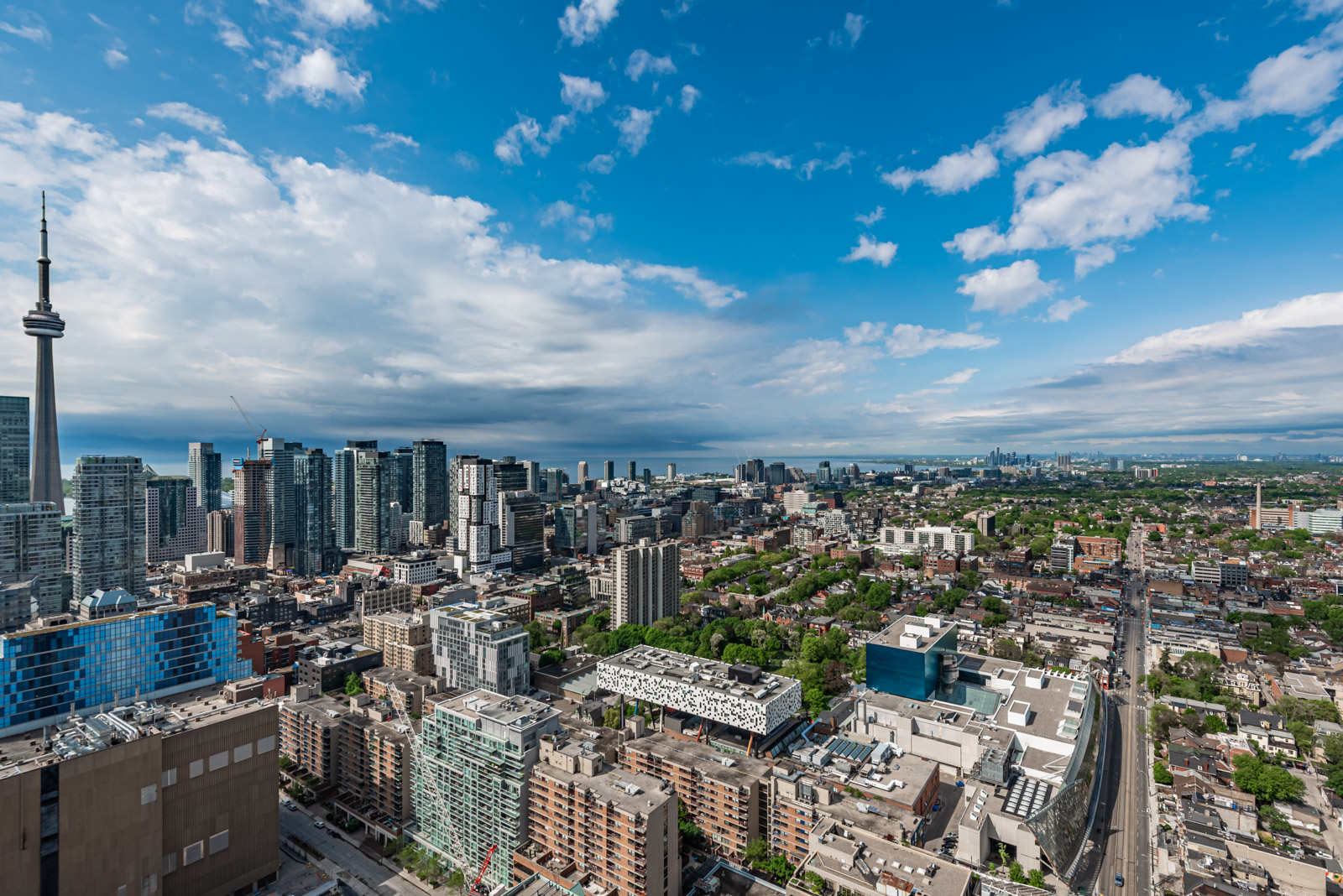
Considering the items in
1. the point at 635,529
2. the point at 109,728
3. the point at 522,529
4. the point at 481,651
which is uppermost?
the point at 109,728

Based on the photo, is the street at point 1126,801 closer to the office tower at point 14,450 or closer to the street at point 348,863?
the street at point 348,863

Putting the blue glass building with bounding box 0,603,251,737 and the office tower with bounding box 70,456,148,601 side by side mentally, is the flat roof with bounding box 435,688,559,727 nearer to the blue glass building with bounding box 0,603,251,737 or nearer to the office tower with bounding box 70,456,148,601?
the blue glass building with bounding box 0,603,251,737

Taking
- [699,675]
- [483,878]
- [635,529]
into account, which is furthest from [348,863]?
[635,529]

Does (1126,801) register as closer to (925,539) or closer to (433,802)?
(433,802)

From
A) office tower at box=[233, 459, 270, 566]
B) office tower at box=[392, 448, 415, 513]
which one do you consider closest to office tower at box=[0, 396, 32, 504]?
office tower at box=[233, 459, 270, 566]

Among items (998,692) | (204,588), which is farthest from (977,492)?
(204,588)

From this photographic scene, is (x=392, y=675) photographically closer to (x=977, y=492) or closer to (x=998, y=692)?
(x=998, y=692)
